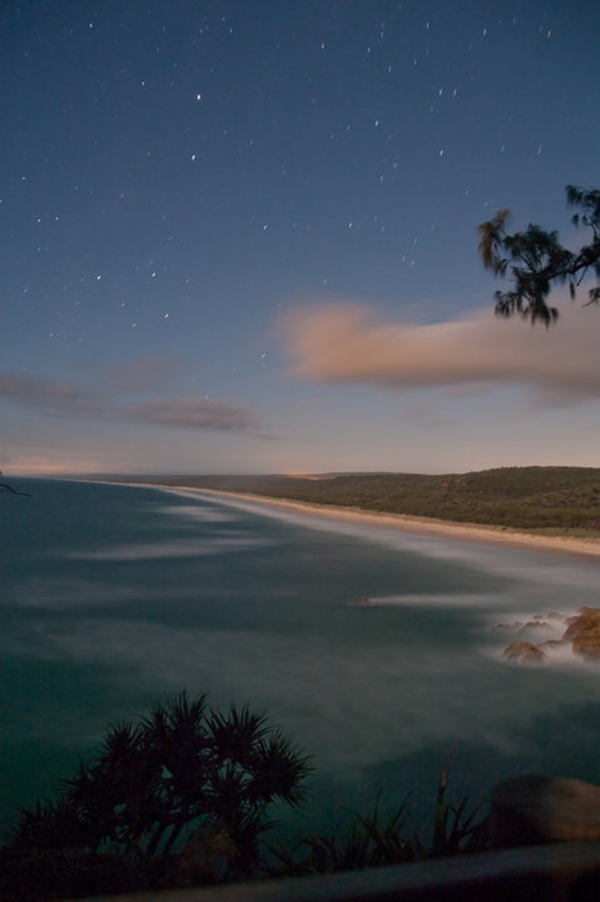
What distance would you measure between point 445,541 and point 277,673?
3199 cm

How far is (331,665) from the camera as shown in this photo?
16.0m

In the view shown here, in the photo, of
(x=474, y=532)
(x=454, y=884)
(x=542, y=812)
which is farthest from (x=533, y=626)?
(x=474, y=532)

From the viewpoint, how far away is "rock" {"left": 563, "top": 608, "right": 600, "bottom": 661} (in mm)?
14938

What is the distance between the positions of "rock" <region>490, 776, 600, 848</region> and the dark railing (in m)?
1.97

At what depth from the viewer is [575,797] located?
3.70 meters

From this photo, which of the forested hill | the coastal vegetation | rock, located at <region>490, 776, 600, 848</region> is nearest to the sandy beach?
the forested hill

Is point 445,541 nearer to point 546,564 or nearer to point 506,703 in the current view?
point 546,564

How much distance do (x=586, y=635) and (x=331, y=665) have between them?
6.88 metres

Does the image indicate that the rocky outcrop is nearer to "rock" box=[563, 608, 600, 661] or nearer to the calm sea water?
"rock" box=[563, 608, 600, 661]

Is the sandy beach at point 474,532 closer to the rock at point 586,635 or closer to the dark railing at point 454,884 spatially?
the rock at point 586,635

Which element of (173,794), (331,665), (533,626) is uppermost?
(173,794)

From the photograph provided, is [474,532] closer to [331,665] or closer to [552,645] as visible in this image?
[552,645]

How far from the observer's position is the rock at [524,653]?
15.0m

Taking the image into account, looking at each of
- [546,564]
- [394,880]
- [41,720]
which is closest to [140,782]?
[394,880]
